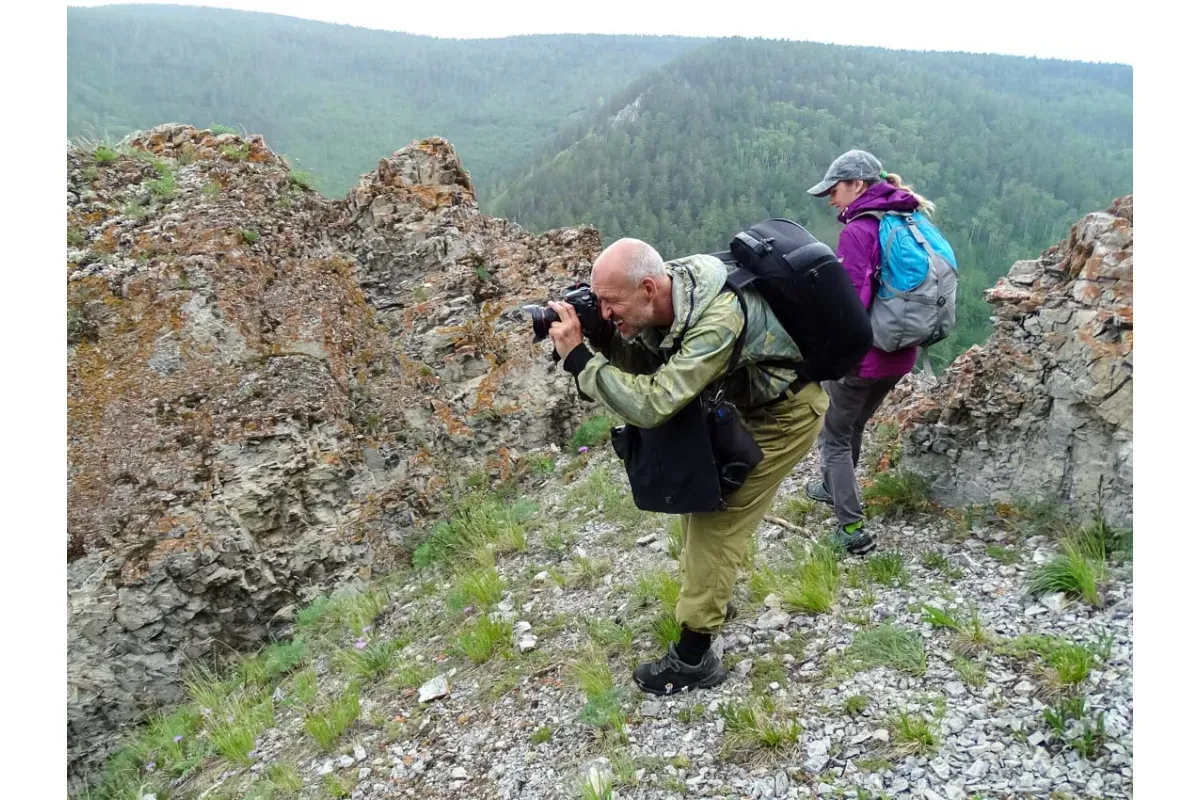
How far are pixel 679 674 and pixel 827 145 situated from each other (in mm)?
65160

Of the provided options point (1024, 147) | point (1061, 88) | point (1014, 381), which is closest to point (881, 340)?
point (1014, 381)

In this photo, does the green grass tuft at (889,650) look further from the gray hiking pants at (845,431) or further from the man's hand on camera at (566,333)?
the man's hand on camera at (566,333)

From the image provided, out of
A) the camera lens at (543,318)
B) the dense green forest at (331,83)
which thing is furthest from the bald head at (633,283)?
the dense green forest at (331,83)

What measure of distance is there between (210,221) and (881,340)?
659 cm

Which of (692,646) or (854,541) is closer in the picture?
(692,646)

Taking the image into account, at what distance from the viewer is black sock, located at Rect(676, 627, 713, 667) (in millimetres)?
3445

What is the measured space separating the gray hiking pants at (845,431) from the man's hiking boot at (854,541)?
7 centimetres

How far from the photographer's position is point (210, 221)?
670 centimetres

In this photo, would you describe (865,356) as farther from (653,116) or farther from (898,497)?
(653,116)

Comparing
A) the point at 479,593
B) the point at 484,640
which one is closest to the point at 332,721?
the point at 484,640

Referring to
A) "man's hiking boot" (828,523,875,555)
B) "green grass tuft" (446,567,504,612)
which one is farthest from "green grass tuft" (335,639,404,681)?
"man's hiking boot" (828,523,875,555)

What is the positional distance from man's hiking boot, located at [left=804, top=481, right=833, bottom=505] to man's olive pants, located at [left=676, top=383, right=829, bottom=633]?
76.4 inches

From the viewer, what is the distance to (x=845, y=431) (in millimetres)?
4242

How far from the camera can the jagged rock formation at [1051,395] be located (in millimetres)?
3678
